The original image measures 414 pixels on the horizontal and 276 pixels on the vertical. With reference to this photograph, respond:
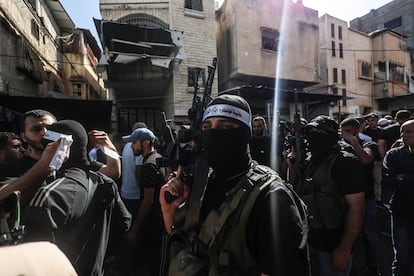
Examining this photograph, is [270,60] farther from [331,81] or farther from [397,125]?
[397,125]

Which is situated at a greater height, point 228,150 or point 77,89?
point 77,89

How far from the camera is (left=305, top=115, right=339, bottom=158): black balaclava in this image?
8.13ft

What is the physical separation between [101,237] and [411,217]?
282 cm

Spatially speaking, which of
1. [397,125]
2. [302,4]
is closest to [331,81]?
[302,4]

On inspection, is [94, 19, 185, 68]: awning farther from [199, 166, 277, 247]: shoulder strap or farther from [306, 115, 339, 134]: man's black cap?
[199, 166, 277, 247]: shoulder strap

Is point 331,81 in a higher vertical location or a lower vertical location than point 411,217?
higher

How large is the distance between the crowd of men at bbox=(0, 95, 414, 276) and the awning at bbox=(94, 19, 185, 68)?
10.8 meters

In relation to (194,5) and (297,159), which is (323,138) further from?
(194,5)

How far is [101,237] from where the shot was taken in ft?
6.59

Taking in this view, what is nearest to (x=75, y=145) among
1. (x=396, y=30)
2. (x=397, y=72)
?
(x=397, y=72)

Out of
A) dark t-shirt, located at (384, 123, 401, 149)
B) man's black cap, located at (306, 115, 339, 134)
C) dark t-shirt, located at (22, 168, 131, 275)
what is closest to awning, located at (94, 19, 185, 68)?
dark t-shirt, located at (384, 123, 401, 149)

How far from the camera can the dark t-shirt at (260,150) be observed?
4.68 metres

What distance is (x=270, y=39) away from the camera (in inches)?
735

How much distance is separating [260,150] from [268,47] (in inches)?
605
